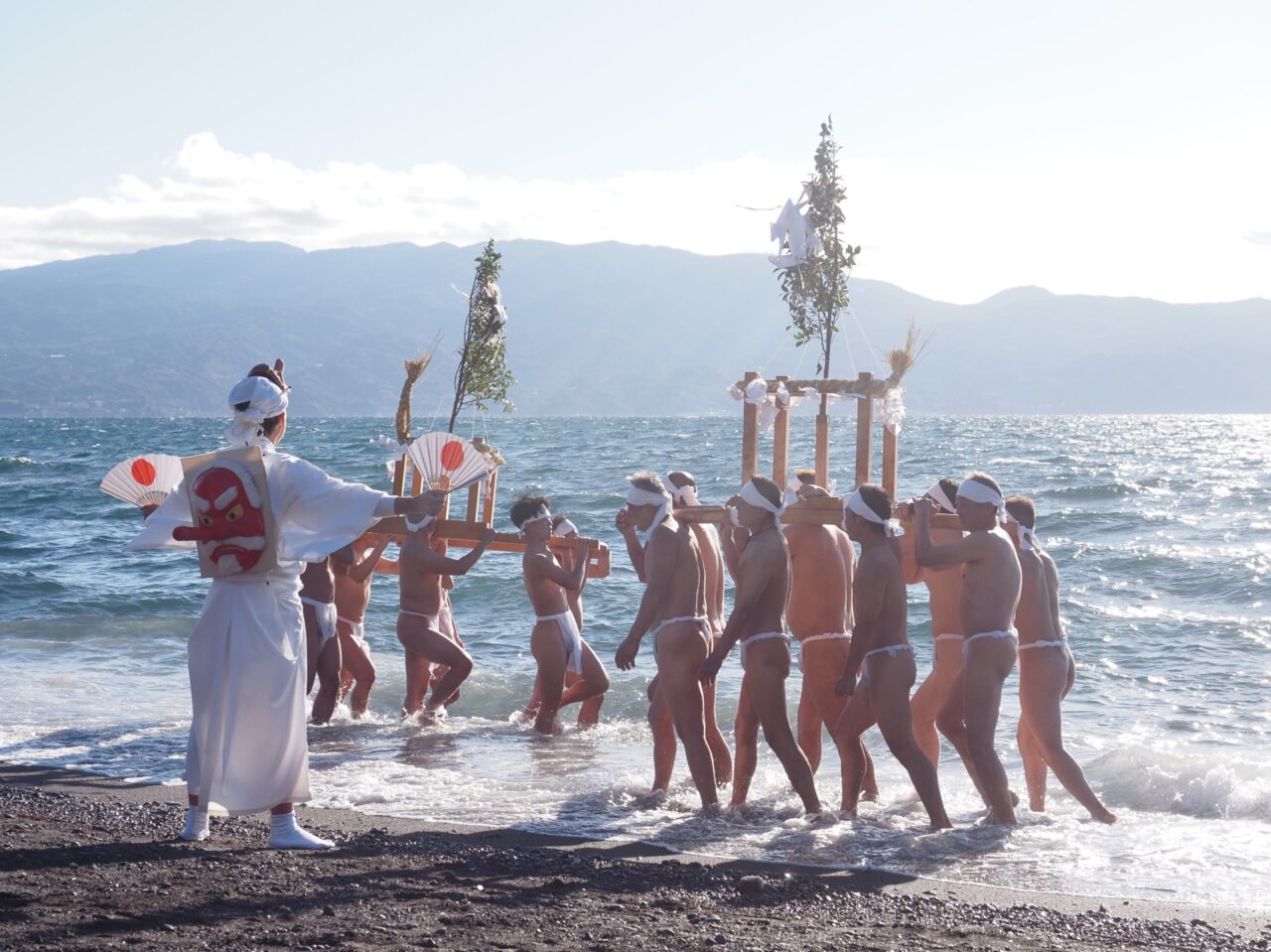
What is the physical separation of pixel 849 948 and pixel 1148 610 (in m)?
14.8

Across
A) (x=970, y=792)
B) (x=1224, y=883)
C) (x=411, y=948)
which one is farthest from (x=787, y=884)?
(x=970, y=792)

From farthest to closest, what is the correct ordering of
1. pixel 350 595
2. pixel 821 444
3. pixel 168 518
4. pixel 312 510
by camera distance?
pixel 350 595
pixel 821 444
pixel 168 518
pixel 312 510

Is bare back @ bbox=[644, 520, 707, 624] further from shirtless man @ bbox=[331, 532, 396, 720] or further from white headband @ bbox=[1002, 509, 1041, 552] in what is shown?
shirtless man @ bbox=[331, 532, 396, 720]

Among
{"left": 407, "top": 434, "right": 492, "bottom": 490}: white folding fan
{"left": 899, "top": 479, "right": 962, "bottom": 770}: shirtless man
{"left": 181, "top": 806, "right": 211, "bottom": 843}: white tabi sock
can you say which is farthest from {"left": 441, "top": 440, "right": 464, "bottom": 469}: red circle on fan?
{"left": 181, "top": 806, "right": 211, "bottom": 843}: white tabi sock

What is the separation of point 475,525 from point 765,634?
3564mm

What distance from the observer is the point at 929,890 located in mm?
6242

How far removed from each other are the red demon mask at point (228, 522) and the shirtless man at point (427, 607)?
13.7ft

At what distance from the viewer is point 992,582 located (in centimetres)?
748

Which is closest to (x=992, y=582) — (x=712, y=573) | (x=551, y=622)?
(x=712, y=573)

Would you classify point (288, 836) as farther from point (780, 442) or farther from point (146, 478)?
point (780, 442)

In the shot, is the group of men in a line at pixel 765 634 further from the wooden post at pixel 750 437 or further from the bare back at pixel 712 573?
the wooden post at pixel 750 437

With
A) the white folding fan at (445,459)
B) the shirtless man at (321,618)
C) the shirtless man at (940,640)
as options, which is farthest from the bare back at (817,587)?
the shirtless man at (321,618)

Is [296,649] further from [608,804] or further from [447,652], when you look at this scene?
[447,652]

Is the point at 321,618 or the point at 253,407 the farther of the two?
the point at 321,618
